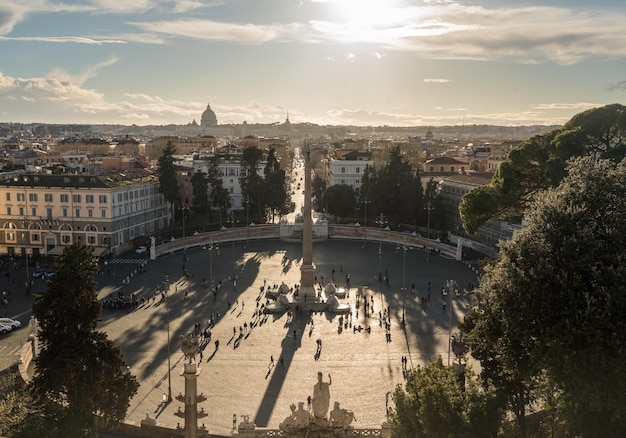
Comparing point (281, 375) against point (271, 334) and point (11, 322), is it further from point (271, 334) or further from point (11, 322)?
point (11, 322)

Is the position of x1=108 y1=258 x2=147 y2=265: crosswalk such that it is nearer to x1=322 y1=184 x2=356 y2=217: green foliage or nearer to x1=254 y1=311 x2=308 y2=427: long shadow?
x1=254 y1=311 x2=308 y2=427: long shadow

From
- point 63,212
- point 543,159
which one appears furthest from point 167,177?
point 543,159

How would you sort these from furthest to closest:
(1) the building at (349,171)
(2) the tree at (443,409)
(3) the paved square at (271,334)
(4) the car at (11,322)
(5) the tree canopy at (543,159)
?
(1) the building at (349,171), (4) the car at (11,322), (3) the paved square at (271,334), (5) the tree canopy at (543,159), (2) the tree at (443,409)

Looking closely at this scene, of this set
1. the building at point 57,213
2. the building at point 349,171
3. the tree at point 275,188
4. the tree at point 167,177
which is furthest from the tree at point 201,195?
the building at point 349,171

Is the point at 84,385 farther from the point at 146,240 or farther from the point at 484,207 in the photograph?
the point at 146,240

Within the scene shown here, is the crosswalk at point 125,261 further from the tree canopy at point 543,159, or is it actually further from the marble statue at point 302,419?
the marble statue at point 302,419

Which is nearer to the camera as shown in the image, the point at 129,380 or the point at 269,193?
the point at 129,380

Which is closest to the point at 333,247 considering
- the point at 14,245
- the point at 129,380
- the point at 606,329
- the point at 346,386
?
the point at 14,245
